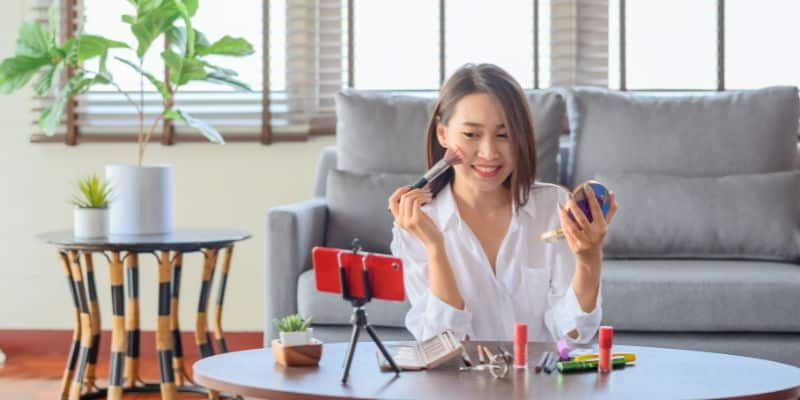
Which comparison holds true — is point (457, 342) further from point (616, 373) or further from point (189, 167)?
point (189, 167)

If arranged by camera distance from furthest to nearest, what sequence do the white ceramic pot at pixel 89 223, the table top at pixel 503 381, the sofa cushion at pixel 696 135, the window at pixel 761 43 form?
the window at pixel 761 43 → the sofa cushion at pixel 696 135 → the white ceramic pot at pixel 89 223 → the table top at pixel 503 381

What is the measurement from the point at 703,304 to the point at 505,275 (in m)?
1.01

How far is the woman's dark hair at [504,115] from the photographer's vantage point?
5.83 ft

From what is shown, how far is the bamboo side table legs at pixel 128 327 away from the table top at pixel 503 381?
1296mm

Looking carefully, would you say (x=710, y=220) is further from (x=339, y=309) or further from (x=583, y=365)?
(x=583, y=365)

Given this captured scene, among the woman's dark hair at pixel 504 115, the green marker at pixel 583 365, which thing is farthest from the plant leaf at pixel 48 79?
the green marker at pixel 583 365

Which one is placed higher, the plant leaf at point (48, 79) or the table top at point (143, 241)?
the plant leaf at point (48, 79)

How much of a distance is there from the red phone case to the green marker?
9.1 inches

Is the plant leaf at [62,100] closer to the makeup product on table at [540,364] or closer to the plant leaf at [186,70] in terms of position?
the plant leaf at [186,70]

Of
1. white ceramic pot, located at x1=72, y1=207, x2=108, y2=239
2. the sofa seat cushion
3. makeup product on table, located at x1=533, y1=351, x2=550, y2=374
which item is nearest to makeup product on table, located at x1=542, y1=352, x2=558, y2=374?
makeup product on table, located at x1=533, y1=351, x2=550, y2=374

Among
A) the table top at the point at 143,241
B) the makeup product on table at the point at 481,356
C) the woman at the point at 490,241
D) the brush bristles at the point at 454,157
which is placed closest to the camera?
the makeup product on table at the point at 481,356

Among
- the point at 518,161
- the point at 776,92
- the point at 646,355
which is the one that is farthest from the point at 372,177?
the point at 646,355

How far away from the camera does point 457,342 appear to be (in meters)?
1.47

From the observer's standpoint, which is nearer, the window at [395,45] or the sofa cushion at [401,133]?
A: the sofa cushion at [401,133]
